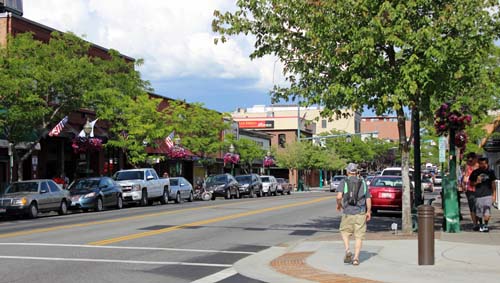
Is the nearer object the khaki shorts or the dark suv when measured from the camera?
the khaki shorts

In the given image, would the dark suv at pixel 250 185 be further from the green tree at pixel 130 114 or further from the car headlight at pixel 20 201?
the car headlight at pixel 20 201

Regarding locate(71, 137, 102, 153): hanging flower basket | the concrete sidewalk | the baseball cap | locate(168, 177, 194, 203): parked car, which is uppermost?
locate(71, 137, 102, 153): hanging flower basket

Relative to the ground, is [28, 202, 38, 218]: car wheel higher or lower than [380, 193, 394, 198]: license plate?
lower

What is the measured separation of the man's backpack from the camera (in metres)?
11.3

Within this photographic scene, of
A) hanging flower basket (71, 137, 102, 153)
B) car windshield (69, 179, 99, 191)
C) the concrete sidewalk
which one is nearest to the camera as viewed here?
the concrete sidewalk

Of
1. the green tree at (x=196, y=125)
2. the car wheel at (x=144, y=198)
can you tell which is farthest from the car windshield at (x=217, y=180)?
the car wheel at (x=144, y=198)

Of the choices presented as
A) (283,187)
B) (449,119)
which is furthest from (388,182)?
(283,187)

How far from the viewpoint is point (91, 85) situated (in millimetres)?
28672

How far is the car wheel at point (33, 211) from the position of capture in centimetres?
2527

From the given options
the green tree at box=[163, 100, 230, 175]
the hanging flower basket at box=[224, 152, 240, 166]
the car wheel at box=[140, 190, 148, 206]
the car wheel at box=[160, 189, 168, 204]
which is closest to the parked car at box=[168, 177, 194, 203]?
the car wheel at box=[160, 189, 168, 204]

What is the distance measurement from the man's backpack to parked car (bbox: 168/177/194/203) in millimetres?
26647

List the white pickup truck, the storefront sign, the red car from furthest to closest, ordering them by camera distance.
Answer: the storefront sign < the white pickup truck < the red car

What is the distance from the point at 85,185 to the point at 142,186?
13.6 feet

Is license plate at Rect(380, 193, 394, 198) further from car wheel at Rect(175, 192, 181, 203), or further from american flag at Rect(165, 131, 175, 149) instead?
american flag at Rect(165, 131, 175, 149)
